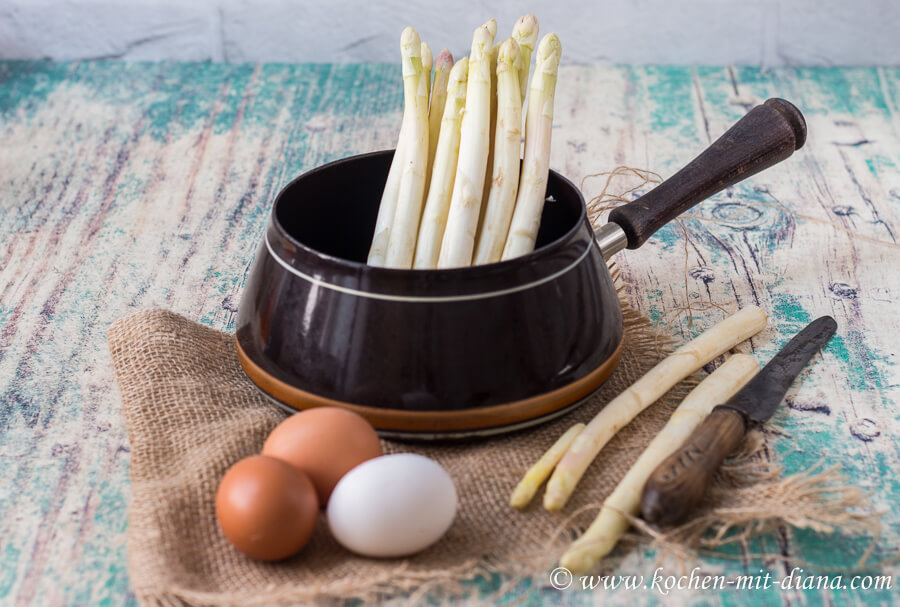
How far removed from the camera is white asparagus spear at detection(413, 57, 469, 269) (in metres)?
0.81

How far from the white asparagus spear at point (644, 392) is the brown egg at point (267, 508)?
0.54 ft

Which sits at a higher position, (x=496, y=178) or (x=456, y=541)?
(x=496, y=178)

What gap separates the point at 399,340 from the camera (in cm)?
69

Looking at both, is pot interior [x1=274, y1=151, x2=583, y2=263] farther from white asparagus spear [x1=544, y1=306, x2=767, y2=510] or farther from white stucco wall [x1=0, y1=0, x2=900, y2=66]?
white stucco wall [x1=0, y1=0, x2=900, y2=66]

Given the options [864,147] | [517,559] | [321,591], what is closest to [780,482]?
[517,559]

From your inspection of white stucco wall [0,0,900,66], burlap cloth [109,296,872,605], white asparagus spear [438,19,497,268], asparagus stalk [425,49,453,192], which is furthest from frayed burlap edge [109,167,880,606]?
white stucco wall [0,0,900,66]

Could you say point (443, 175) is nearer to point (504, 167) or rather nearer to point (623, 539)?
point (504, 167)

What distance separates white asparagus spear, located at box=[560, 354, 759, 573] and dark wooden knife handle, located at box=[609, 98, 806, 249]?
0.14m

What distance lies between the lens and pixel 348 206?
0.90 meters

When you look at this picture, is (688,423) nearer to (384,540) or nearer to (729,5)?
(384,540)

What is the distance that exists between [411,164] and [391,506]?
13.1 inches

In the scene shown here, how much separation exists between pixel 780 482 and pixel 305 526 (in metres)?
0.32

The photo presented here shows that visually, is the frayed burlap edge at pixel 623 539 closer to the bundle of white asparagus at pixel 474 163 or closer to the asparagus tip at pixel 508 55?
the bundle of white asparagus at pixel 474 163

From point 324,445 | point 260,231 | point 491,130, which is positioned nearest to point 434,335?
point 324,445
